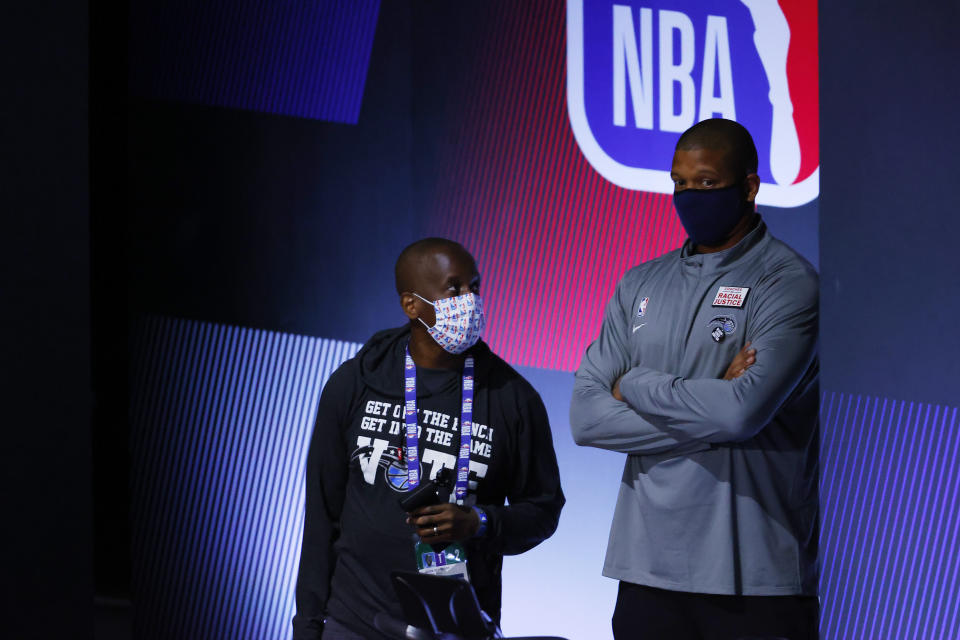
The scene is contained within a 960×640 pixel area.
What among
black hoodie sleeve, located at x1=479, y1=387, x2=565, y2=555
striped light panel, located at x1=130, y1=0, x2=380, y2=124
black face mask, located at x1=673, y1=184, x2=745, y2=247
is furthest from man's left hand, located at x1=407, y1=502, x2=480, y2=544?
striped light panel, located at x1=130, y1=0, x2=380, y2=124

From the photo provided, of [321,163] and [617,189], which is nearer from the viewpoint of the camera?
[617,189]

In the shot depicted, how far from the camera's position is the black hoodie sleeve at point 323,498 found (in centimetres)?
277

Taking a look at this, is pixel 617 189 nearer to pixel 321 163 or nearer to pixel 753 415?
pixel 321 163

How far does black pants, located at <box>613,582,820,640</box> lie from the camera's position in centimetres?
245

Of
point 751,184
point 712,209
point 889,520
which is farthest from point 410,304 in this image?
point 889,520

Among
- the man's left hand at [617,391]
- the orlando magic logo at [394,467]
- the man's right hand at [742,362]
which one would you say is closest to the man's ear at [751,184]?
the man's right hand at [742,362]

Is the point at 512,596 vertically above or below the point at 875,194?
below

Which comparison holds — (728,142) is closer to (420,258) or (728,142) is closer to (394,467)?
(420,258)

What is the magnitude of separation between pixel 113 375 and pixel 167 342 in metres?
0.76

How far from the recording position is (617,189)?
4.07 metres

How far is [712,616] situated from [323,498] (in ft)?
3.40

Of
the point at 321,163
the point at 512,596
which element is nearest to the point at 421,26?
the point at 321,163

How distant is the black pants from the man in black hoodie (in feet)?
1.14

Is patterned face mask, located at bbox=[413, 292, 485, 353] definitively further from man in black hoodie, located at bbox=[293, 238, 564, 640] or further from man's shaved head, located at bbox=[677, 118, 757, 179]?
man's shaved head, located at bbox=[677, 118, 757, 179]
